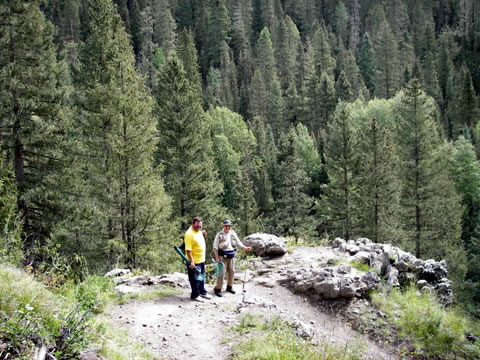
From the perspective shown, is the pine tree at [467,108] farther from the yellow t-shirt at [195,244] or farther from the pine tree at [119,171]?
the yellow t-shirt at [195,244]

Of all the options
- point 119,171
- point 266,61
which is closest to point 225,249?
point 119,171

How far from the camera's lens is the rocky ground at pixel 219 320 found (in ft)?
25.0

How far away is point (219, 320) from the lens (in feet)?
28.7

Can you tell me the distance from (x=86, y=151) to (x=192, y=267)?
32.5 ft

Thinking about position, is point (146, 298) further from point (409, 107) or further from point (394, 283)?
point (409, 107)

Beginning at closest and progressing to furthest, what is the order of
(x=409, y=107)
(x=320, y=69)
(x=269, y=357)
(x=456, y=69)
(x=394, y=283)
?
(x=269, y=357) → (x=394, y=283) → (x=409, y=107) → (x=320, y=69) → (x=456, y=69)

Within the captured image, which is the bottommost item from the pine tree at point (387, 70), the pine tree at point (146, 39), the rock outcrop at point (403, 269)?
the rock outcrop at point (403, 269)

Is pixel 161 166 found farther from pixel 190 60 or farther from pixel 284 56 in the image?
pixel 284 56

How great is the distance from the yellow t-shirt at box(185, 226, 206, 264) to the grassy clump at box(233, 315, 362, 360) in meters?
1.81

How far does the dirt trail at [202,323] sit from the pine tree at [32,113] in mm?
8669

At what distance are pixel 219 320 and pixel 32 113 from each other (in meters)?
12.1

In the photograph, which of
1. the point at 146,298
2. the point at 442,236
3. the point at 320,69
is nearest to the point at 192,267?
the point at 146,298

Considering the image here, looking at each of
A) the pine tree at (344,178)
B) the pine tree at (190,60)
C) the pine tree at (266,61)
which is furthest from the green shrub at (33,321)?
the pine tree at (266,61)

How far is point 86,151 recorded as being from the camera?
1742 cm
